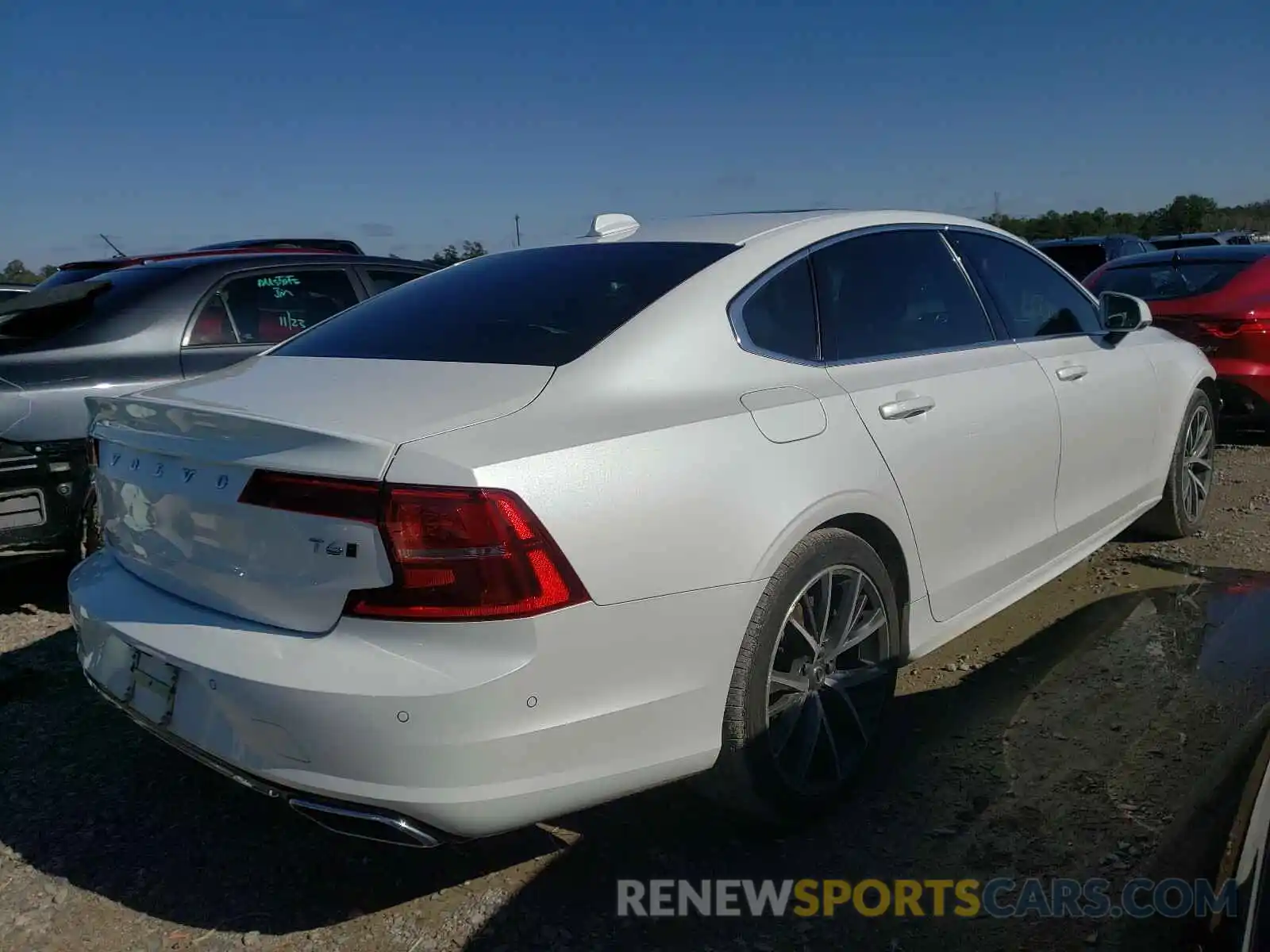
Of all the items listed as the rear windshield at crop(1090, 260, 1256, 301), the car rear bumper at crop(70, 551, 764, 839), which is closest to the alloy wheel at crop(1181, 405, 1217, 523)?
the rear windshield at crop(1090, 260, 1256, 301)

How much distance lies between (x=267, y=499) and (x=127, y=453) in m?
0.68

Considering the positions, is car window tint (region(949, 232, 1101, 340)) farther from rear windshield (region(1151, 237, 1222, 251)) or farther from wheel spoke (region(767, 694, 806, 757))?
rear windshield (region(1151, 237, 1222, 251))

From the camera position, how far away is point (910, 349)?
3193 mm

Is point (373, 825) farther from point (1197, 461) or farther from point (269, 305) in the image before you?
point (1197, 461)

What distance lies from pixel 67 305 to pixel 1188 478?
17.4 feet

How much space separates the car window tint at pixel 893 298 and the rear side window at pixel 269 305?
298 cm

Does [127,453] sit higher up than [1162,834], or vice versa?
[127,453]

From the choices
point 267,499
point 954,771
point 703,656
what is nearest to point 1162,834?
point 954,771

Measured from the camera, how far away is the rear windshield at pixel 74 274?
17.7ft

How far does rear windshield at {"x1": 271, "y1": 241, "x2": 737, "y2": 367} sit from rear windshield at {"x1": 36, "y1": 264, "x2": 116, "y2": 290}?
9.56 feet

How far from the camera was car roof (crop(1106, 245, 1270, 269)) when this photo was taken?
23.4ft

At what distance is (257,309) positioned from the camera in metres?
5.05

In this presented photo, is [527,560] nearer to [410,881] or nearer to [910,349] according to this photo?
[410,881]

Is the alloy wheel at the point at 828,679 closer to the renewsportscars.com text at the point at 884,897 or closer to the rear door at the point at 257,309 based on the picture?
the renewsportscars.com text at the point at 884,897
